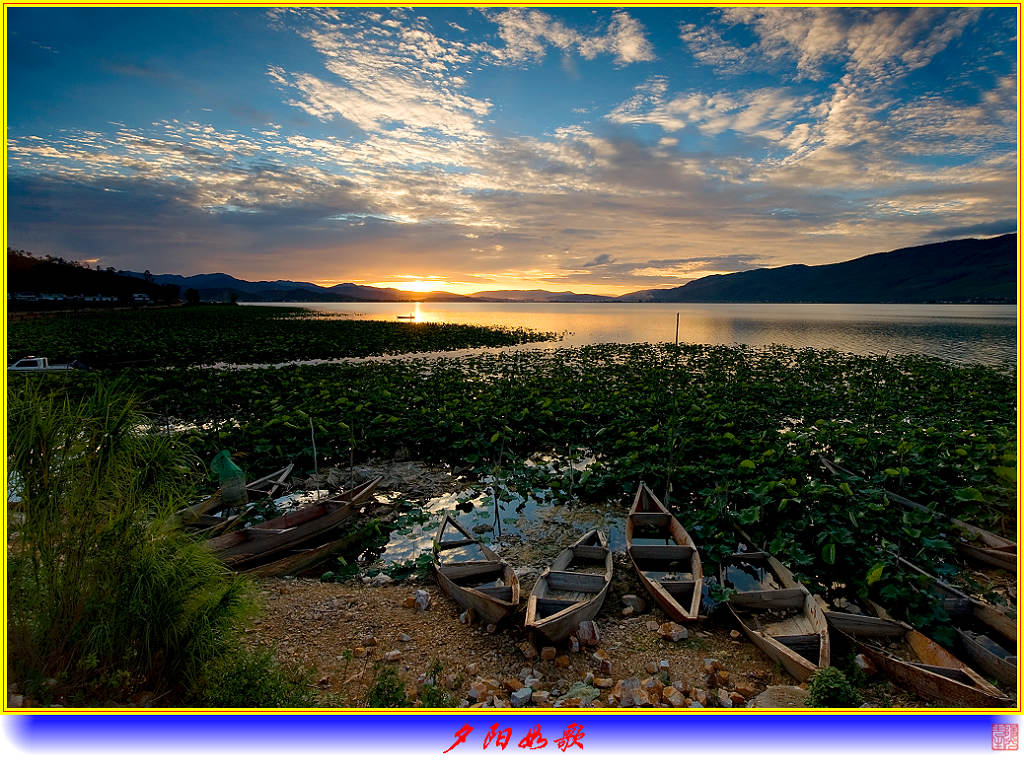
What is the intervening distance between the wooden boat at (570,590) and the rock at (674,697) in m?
1.36

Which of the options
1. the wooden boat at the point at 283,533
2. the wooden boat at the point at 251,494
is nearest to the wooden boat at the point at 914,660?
the wooden boat at the point at 283,533

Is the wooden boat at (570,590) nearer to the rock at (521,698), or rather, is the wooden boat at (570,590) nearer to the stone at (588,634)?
Result: the stone at (588,634)

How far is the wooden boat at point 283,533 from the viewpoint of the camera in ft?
25.6

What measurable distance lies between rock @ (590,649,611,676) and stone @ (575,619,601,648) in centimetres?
13

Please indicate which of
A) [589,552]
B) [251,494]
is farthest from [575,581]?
[251,494]

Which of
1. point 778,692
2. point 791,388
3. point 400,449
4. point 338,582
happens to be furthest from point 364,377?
point 778,692

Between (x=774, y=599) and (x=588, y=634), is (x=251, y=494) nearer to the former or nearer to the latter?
(x=588, y=634)

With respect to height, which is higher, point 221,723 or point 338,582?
point 221,723

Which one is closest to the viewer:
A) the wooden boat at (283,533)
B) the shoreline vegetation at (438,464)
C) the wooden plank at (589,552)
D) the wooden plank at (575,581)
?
the shoreline vegetation at (438,464)

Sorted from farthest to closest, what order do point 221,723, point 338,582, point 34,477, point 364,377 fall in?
point 364,377 → point 338,582 → point 34,477 → point 221,723

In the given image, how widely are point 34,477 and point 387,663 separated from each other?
3.73m

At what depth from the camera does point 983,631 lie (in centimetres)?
612

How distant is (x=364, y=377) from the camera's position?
23578 mm

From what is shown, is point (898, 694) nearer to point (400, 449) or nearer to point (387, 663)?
point (387, 663)
